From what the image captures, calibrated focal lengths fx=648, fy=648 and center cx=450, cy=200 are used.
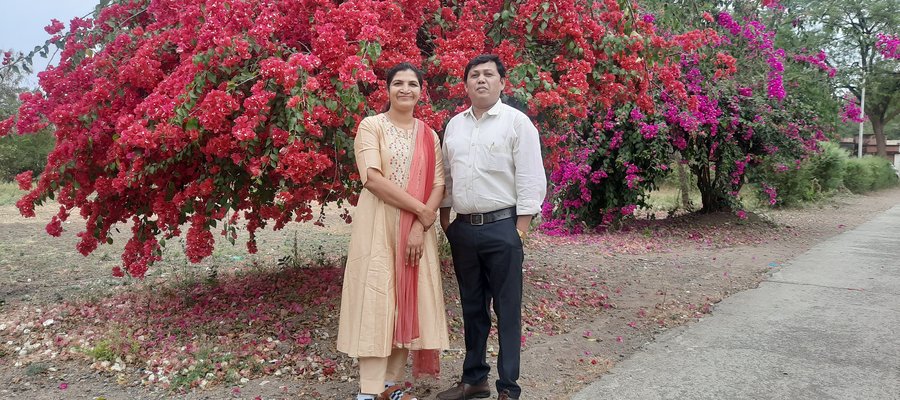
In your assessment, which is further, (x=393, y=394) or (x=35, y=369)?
(x=35, y=369)

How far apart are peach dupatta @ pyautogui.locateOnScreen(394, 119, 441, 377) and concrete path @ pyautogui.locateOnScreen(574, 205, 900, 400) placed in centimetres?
101

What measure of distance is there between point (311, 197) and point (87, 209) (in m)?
1.66

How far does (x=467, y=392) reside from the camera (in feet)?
11.1

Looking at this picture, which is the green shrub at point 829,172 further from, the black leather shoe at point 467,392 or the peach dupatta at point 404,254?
the peach dupatta at point 404,254

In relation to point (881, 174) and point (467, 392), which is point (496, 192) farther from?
point (881, 174)

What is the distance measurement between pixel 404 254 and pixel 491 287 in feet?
1.60

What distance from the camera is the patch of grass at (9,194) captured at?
16.3 metres

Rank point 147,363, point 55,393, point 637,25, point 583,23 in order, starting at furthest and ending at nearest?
point 637,25 → point 583,23 → point 147,363 → point 55,393

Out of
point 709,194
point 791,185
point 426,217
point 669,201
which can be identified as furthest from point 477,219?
point 791,185

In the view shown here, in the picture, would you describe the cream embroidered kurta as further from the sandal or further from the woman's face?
the sandal

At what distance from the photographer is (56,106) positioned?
14.2ft

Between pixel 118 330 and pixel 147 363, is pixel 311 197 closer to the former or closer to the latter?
pixel 147 363

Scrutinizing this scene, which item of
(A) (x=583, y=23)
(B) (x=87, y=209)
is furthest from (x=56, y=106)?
(A) (x=583, y=23)

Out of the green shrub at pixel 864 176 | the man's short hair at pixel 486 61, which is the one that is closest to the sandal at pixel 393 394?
the man's short hair at pixel 486 61
